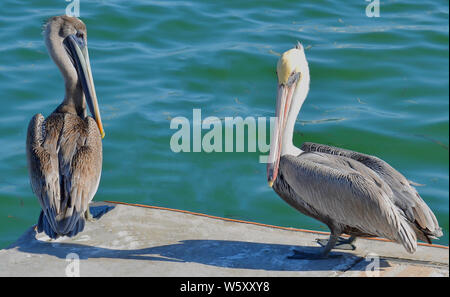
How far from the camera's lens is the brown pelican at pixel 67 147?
4.76 metres

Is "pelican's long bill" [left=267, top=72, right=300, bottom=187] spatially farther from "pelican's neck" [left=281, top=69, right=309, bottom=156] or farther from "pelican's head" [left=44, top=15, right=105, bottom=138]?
"pelican's head" [left=44, top=15, right=105, bottom=138]

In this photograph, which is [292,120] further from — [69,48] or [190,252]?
[69,48]

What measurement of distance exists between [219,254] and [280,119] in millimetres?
973

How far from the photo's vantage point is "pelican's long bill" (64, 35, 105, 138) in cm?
566

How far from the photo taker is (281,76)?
16.3 feet

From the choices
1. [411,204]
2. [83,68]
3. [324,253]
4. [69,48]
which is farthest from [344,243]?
[69,48]

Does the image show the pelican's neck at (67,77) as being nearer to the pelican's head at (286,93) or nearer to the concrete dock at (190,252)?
the concrete dock at (190,252)

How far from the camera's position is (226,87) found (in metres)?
8.80

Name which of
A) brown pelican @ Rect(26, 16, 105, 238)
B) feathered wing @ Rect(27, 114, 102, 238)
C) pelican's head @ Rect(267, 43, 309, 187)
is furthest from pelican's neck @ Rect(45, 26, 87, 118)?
pelican's head @ Rect(267, 43, 309, 187)

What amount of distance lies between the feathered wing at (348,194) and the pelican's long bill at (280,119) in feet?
0.37

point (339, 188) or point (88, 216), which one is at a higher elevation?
point (339, 188)

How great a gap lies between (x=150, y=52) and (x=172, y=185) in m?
2.91

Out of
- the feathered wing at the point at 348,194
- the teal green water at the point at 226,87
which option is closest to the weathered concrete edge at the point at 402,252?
the feathered wing at the point at 348,194
